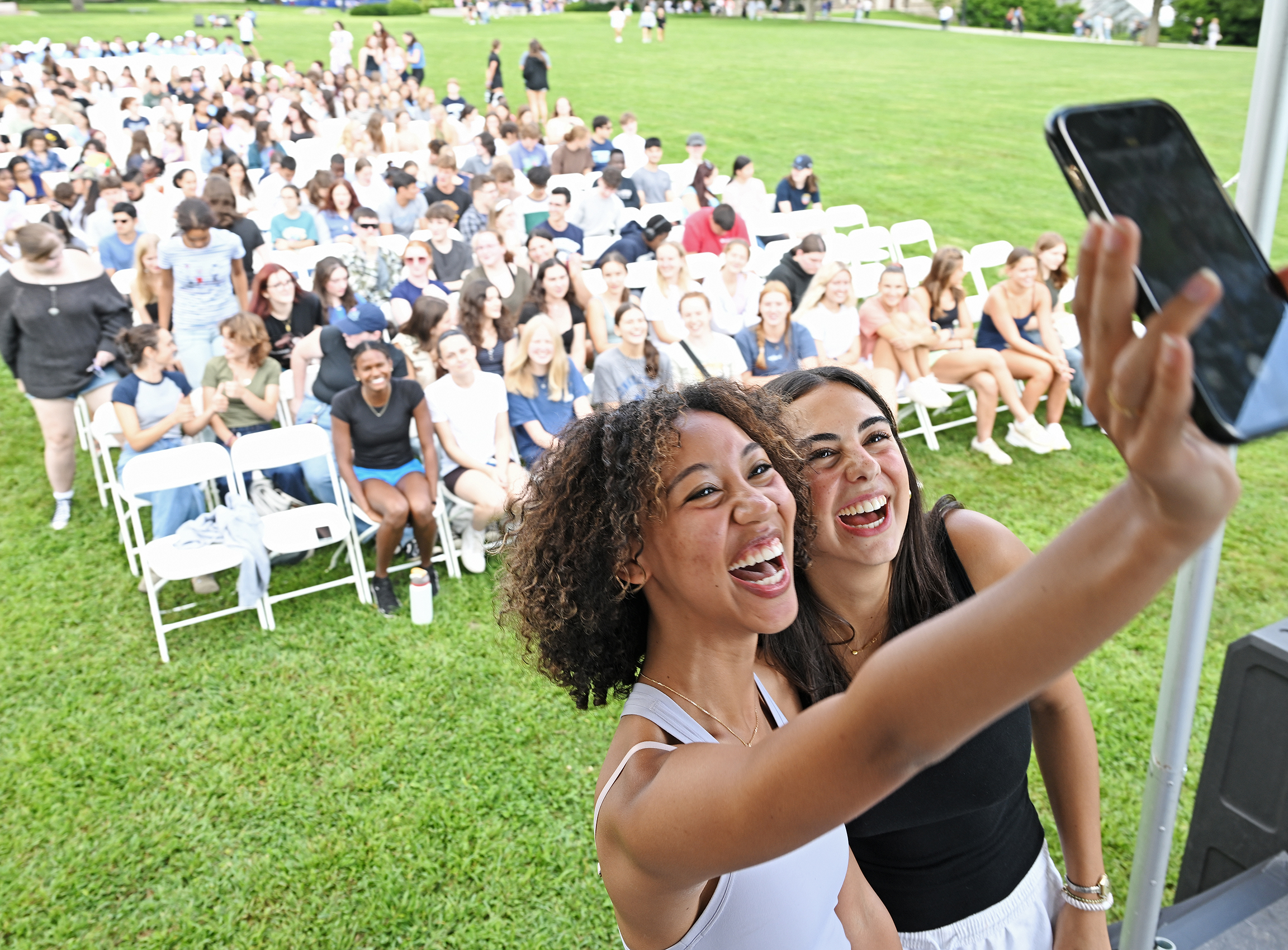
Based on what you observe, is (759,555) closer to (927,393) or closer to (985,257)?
(927,393)

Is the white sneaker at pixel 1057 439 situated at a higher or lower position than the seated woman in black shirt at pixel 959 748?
lower

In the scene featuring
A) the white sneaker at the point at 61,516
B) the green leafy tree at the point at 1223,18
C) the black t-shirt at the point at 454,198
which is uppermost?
the green leafy tree at the point at 1223,18

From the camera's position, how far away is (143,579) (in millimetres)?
5840

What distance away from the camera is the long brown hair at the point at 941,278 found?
7.70m

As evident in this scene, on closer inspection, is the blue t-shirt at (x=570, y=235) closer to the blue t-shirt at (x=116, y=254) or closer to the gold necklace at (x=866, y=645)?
the blue t-shirt at (x=116, y=254)

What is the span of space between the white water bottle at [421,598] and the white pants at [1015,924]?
390 cm

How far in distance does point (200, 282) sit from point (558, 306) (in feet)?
9.04

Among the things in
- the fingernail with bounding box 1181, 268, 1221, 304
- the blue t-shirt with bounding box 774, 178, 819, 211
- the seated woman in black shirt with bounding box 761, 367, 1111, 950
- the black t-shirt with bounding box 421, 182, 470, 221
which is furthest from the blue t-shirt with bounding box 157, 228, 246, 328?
the fingernail with bounding box 1181, 268, 1221, 304

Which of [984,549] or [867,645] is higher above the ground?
[984,549]

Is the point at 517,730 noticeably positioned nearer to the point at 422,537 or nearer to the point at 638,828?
the point at 422,537

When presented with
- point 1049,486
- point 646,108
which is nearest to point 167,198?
point 1049,486

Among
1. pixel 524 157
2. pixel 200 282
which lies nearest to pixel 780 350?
pixel 200 282

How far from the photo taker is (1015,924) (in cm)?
207

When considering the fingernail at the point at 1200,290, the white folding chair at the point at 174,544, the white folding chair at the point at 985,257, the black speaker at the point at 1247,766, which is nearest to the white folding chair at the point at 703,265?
the white folding chair at the point at 985,257
